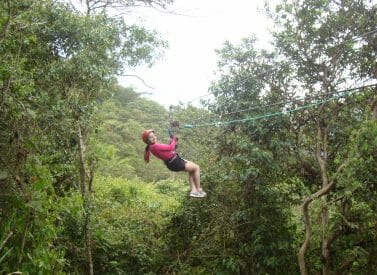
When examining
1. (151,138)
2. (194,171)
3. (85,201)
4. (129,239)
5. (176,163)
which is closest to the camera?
(151,138)

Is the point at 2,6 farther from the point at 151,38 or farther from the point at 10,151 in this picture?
the point at 151,38

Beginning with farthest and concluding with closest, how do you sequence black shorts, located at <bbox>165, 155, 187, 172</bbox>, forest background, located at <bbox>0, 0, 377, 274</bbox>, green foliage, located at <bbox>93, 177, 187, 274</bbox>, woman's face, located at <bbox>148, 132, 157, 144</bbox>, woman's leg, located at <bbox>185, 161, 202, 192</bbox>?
green foliage, located at <bbox>93, 177, 187, 274</bbox>
forest background, located at <bbox>0, 0, 377, 274</bbox>
woman's leg, located at <bbox>185, 161, 202, 192</bbox>
black shorts, located at <bbox>165, 155, 187, 172</bbox>
woman's face, located at <bbox>148, 132, 157, 144</bbox>

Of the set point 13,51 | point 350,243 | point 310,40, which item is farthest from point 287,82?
point 13,51

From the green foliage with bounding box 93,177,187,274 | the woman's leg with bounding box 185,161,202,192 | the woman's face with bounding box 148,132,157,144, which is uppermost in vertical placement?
→ the woman's face with bounding box 148,132,157,144

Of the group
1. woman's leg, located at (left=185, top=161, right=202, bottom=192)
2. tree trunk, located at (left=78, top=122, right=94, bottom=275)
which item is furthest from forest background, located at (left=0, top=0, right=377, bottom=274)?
woman's leg, located at (left=185, top=161, right=202, bottom=192)

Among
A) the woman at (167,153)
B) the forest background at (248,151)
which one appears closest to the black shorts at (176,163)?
the woman at (167,153)

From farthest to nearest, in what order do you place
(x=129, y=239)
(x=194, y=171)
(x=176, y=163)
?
(x=129, y=239), (x=194, y=171), (x=176, y=163)

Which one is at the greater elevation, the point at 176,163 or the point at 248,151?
the point at 248,151

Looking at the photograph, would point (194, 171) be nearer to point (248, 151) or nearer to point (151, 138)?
point (151, 138)

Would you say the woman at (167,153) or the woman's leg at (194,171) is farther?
the woman's leg at (194,171)

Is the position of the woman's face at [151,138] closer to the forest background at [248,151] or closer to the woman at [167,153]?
the woman at [167,153]

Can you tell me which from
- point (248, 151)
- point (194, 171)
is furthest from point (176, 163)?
point (248, 151)

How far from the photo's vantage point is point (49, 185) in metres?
4.25

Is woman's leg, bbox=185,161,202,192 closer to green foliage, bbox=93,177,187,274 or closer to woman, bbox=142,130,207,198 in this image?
woman, bbox=142,130,207,198
